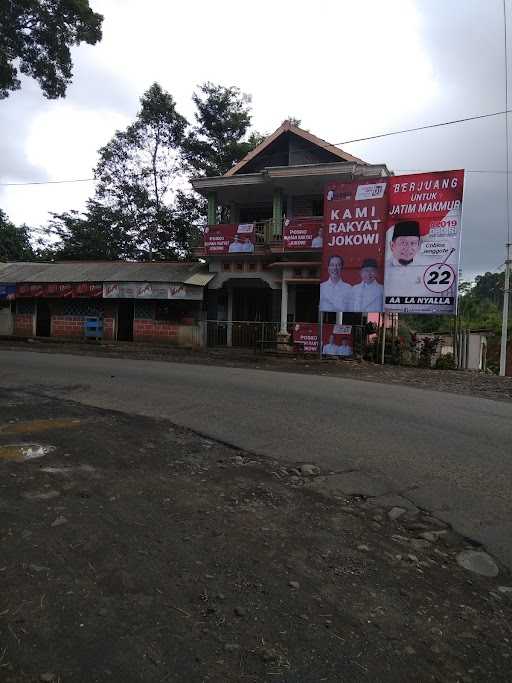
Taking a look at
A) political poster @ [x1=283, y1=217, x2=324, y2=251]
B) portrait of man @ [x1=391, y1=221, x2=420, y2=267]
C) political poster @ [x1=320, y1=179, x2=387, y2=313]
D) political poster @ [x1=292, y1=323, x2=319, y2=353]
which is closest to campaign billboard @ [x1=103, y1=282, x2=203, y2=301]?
political poster @ [x1=283, y1=217, x2=324, y2=251]

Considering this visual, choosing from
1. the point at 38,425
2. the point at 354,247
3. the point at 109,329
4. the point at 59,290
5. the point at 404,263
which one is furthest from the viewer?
the point at 109,329

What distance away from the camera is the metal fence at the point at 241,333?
18.9 m

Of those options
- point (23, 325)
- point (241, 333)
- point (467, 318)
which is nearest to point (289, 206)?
point (241, 333)

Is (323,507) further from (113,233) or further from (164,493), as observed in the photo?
(113,233)

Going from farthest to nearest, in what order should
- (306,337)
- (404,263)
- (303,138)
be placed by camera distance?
1. (303,138)
2. (306,337)
3. (404,263)

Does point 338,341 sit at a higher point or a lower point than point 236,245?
lower

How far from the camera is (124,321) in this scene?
23.8m

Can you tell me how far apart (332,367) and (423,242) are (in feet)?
15.8

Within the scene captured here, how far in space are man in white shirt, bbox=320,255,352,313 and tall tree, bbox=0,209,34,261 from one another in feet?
99.8

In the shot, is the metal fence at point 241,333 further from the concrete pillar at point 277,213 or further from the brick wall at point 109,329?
the brick wall at point 109,329

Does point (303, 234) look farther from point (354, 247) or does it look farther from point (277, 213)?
point (354, 247)

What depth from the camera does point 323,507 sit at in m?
4.04

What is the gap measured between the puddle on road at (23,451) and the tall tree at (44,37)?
1498cm

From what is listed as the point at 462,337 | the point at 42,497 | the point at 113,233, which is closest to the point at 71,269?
the point at 113,233
